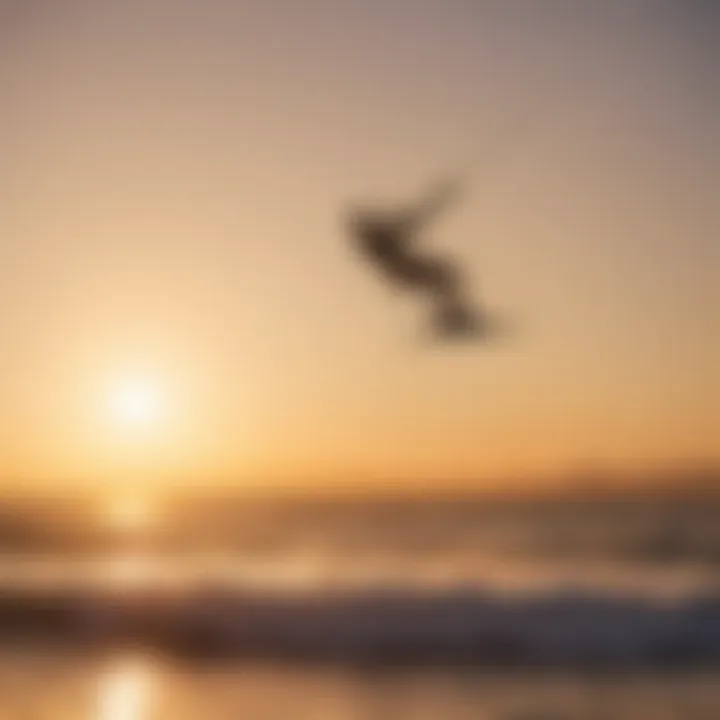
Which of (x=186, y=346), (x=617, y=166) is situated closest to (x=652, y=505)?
(x=617, y=166)

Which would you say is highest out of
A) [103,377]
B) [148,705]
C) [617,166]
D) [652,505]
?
[617,166]

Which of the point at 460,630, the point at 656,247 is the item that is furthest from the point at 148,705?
the point at 656,247

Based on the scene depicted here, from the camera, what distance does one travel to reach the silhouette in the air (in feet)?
3.44

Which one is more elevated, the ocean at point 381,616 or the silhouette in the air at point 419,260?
the silhouette in the air at point 419,260

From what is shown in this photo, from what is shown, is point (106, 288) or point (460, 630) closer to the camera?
point (460, 630)

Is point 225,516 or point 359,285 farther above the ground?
point 359,285

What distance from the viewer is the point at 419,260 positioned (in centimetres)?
106

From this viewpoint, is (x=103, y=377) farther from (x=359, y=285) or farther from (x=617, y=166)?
(x=617, y=166)

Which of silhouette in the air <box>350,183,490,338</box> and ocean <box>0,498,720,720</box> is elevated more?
silhouette in the air <box>350,183,490,338</box>

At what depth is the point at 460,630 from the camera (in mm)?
974

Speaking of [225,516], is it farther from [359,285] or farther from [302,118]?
[302,118]

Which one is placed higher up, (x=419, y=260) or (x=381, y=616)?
(x=419, y=260)

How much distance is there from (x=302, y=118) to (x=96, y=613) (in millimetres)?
501

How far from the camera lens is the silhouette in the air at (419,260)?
105 cm
